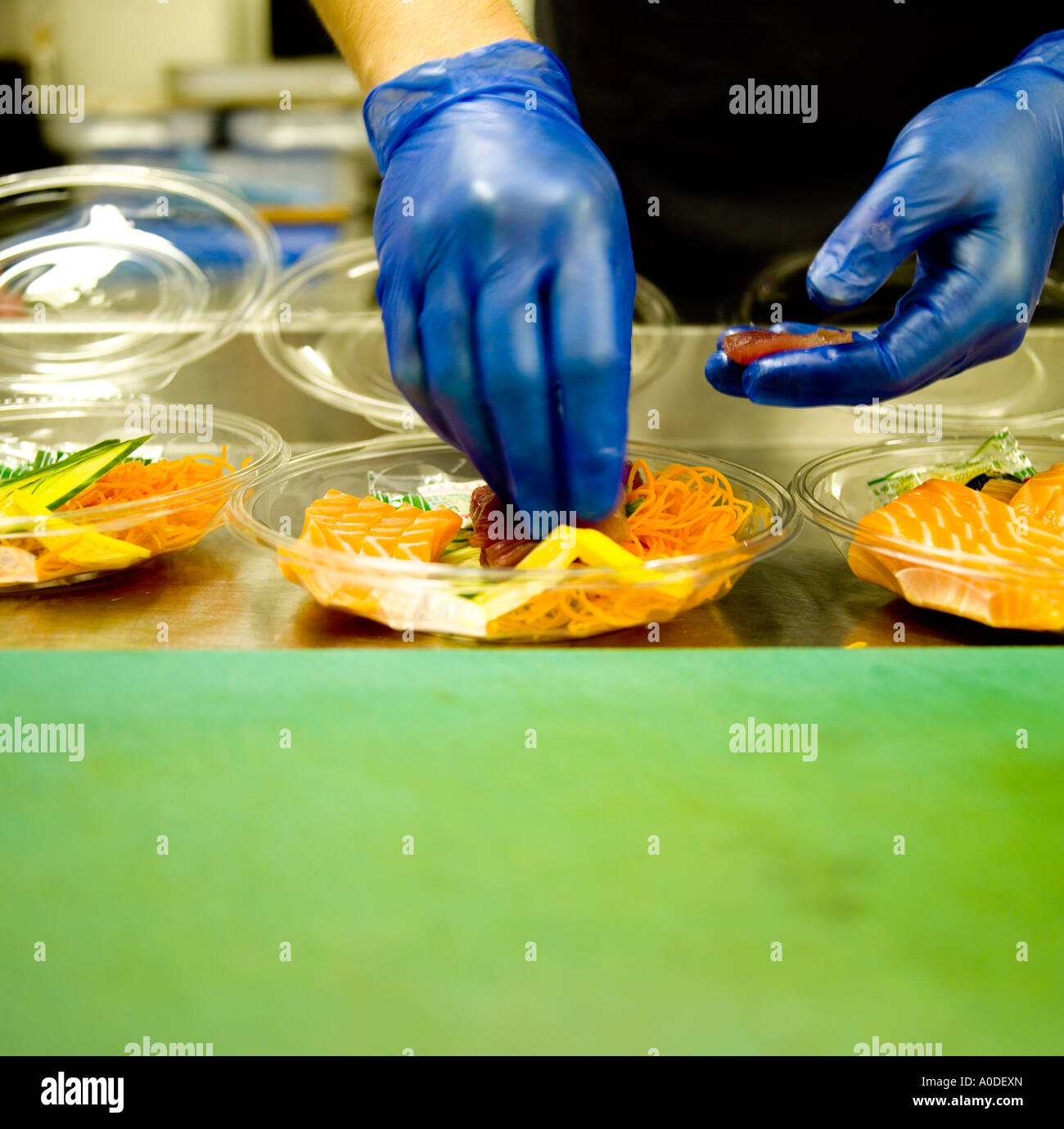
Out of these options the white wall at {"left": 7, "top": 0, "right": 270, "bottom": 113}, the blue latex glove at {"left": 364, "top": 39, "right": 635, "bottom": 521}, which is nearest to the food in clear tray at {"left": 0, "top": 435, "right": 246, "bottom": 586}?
the blue latex glove at {"left": 364, "top": 39, "right": 635, "bottom": 521}

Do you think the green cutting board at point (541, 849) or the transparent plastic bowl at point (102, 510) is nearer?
the green cutting board at point (541, 849)

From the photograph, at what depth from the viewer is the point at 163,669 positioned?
2.91 ft

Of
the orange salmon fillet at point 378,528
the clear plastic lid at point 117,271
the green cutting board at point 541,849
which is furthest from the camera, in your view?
the clear plastic lid at point 117,271

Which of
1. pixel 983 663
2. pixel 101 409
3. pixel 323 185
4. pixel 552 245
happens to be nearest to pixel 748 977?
pixel 983 663

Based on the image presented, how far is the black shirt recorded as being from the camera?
1785mm

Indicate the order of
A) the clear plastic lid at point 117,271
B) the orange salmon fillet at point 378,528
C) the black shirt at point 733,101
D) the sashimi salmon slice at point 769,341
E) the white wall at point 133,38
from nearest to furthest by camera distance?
the orange salmon fillet at point 378,528 → the sashimi salmon slice at point 769,341 → the clear plastic lid at point 117,271 → the black shirt at point 733,101 → the white wall at point 133,38

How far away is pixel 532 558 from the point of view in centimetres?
90

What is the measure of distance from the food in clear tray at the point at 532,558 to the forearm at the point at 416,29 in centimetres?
53

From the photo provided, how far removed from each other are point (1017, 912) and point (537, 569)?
54cm

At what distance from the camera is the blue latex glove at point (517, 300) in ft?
3.05

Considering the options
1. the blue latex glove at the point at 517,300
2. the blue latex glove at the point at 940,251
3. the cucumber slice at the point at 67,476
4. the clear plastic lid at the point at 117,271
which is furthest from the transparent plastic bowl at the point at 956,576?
the clear plastic lid at the point at 117,271

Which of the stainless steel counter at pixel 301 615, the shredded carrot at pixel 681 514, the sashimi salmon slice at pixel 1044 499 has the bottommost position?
the stainless steel counter at pixel 301 615

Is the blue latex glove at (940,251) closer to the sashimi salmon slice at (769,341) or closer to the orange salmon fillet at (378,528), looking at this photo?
the sashimi salmon slice at (769,341)

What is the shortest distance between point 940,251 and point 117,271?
4.34 feet
